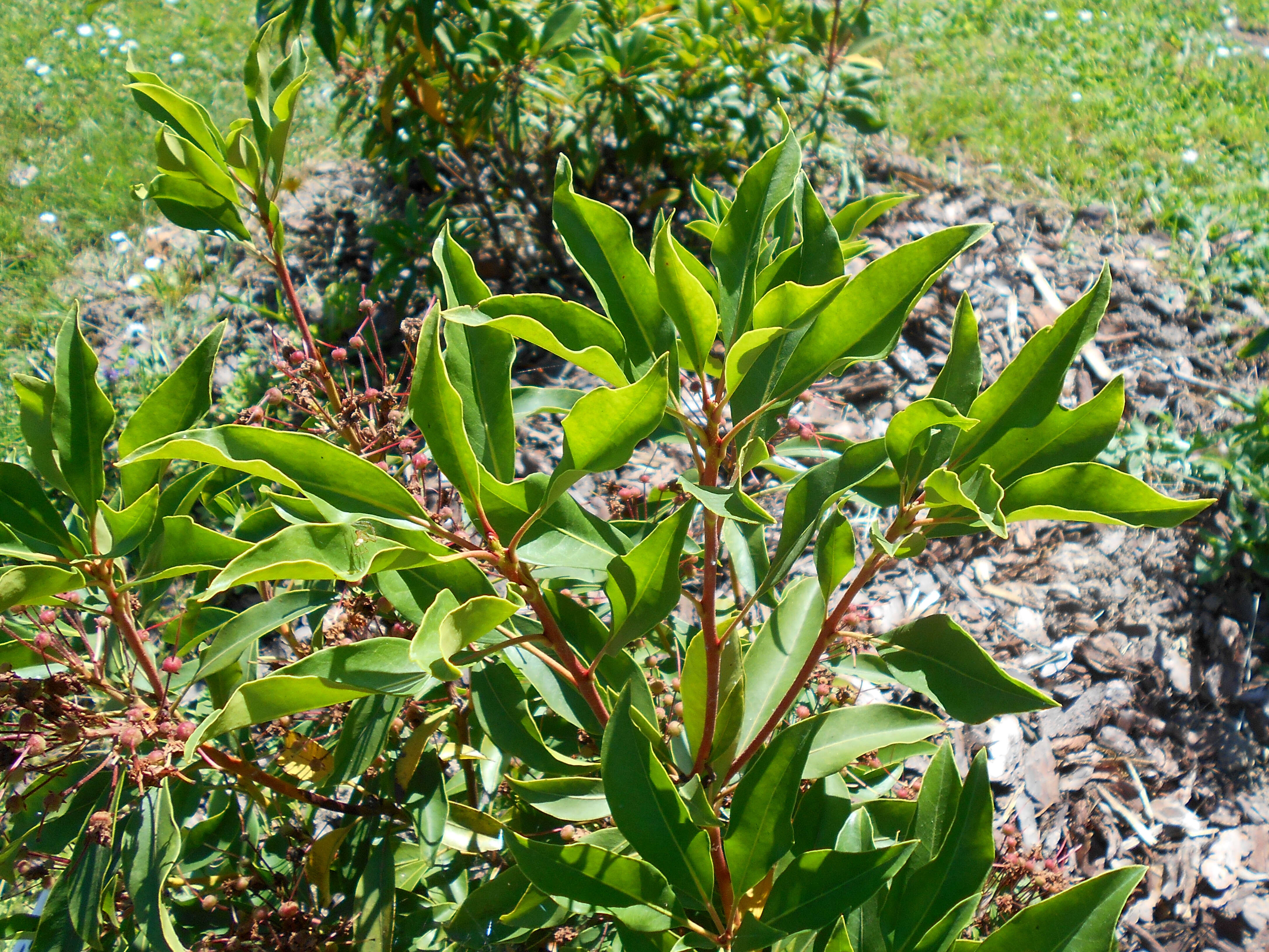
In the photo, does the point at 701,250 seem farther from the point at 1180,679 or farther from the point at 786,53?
the point at 1180,679

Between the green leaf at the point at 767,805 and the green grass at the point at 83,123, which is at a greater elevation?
the green grass at the point at 83,123

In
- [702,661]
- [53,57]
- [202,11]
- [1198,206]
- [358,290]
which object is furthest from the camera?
[202,11]

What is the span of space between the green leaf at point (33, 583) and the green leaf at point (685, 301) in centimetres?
67

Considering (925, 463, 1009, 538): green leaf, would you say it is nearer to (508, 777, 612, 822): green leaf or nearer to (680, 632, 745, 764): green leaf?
(680, 632, 745, 764): green leaf

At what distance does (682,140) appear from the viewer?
3.42 m

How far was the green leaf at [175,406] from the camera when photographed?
976 mm

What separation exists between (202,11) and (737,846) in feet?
20.8

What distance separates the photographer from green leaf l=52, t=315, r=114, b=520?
3.19ft

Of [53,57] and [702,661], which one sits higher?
[53,57]

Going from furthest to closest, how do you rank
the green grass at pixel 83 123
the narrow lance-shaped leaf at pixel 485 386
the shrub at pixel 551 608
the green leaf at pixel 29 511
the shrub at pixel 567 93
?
1. the green grass at pixel 83 123
2. the shrub at pixel 567 93
3. the green leaf at pixel 29 511
4. the narrow lance-shaped leaf at pixel 485 386
5. the shrub at pixel 551 608

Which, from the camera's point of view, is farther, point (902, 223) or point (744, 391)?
point (902, 223)

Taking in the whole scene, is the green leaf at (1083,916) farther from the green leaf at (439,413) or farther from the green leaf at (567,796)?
the green leaf at (439,413)

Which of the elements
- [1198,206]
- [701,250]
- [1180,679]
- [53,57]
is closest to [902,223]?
[701,250]

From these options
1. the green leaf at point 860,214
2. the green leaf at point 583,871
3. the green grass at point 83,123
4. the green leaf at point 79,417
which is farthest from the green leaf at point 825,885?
the green grass at point 83,123
